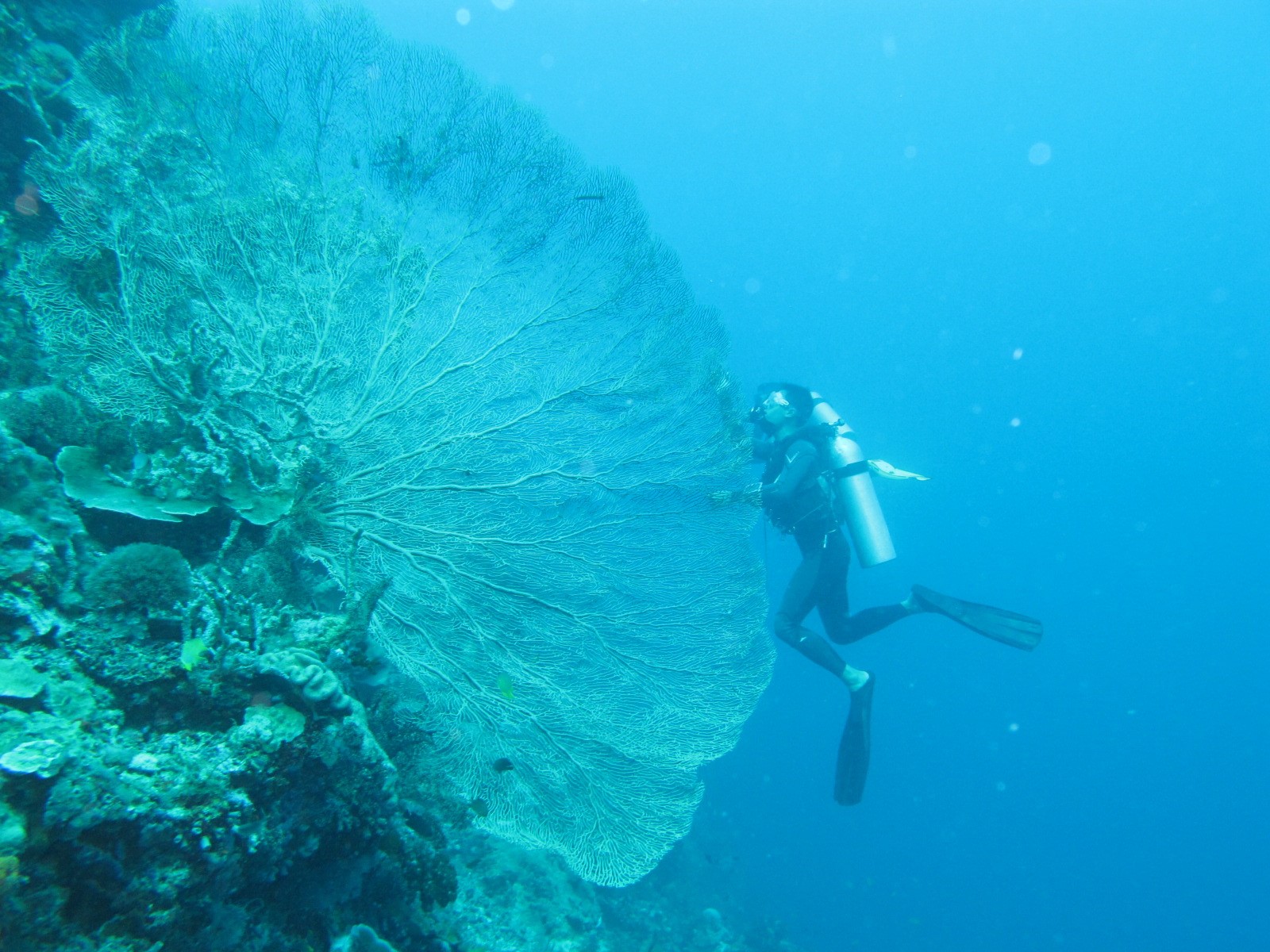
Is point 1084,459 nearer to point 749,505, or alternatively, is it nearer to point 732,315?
point 732,315

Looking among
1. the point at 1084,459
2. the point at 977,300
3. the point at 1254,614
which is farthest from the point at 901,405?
the point at 1254,614

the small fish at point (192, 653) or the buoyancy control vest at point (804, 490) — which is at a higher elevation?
the buoyancy control vest at point (804, 490)

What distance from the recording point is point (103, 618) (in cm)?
169

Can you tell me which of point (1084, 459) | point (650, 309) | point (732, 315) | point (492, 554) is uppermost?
point (1084, 459)

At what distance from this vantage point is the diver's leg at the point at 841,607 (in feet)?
23.7

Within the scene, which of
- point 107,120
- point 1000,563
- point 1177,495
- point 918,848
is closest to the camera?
point 107,120

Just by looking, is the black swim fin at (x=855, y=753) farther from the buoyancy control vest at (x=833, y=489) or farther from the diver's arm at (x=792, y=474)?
the diver's arm at (x=792, y=474)

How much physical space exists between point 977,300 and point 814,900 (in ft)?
265

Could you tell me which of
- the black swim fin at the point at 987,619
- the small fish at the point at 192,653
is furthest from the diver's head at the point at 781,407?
the small fish at the point at 192,653

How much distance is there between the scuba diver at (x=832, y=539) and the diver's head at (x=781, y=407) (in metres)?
0.01

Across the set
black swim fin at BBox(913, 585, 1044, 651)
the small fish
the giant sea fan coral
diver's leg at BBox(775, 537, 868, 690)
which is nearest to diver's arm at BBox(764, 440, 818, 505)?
diver's leg at BBox(775, 537, 868, 690)

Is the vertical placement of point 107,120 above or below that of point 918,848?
above

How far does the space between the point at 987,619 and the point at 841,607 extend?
63.5 inches

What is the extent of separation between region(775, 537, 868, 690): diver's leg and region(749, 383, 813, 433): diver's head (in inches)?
58.2
